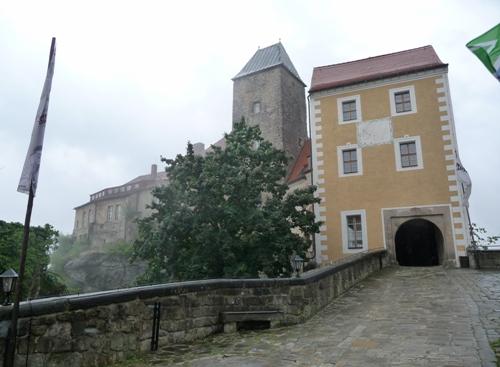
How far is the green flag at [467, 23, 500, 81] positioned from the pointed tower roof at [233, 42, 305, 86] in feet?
Answer: 109

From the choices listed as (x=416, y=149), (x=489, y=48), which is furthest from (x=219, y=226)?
(x=489, y=48)

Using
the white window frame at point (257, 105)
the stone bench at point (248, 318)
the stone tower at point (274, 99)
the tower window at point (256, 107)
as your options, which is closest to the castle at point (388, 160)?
the stone bench at point (248, 318)

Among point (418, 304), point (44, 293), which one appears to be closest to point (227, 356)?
point (418, 304)

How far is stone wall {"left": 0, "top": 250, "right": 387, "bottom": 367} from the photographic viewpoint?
16.0 feet

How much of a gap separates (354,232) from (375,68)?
28.0 ft

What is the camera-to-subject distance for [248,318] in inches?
308

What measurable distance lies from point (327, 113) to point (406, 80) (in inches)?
151

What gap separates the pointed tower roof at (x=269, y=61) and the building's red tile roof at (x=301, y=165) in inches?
354

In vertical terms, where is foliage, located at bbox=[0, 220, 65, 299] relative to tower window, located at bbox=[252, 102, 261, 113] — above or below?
below

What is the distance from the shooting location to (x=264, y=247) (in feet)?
49.2

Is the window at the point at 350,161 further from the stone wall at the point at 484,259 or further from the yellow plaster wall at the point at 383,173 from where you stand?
the stone wall at the point at 484,259

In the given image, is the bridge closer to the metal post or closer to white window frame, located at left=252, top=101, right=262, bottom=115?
the metal post

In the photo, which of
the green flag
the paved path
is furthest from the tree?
the green flag

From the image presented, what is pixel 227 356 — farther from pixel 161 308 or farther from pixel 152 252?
pixel 152 252
